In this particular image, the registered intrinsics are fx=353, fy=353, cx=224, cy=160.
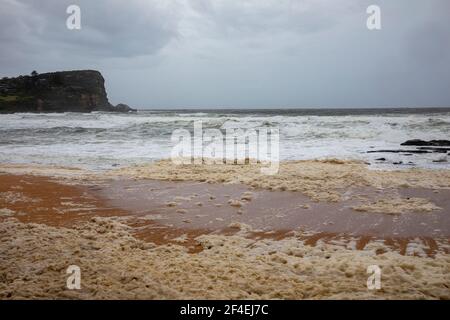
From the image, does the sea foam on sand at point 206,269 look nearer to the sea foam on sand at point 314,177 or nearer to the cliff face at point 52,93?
the sea foam on sand at point 314,177

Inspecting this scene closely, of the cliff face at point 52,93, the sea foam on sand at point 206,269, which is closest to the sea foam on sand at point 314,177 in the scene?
the sea foam on sand at point 206,269

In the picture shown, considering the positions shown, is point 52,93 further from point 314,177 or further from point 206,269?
point 206,269

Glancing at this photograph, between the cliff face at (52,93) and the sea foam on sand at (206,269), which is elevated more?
the cliff face at (52,93)

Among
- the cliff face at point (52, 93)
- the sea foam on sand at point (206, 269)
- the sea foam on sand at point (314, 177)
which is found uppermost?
the cliff face at point (52, 93)

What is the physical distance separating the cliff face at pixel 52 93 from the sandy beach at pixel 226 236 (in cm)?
6255

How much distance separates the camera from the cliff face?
6319 cm

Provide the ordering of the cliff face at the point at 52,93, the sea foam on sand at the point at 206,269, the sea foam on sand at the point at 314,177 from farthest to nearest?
the cliff face at the point at 52,93 < the sea foam on sand at the point at 314,177 < the sea foam on sand at the point at 206,269

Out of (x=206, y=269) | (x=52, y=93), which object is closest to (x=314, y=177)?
(x=206, y=269)

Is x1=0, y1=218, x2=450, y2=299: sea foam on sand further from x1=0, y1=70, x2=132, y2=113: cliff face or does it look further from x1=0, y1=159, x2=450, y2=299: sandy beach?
x1=0, y1=70, x2=132, y2=113: cliff face

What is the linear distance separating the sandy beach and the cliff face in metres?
62.5

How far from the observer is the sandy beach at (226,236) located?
10.1 feet
